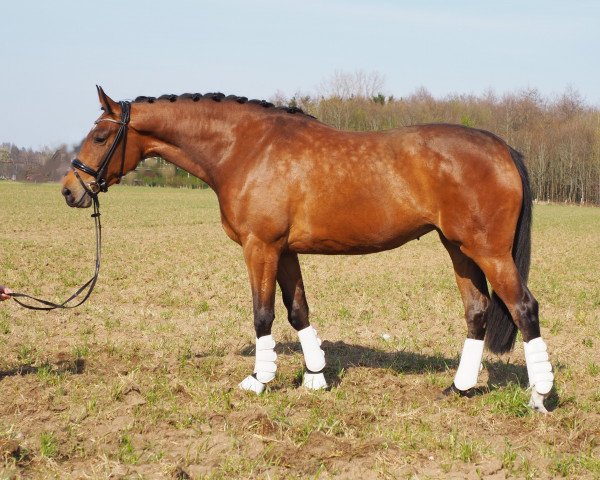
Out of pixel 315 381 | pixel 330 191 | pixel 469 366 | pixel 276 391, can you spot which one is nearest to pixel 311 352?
pixel 315 381

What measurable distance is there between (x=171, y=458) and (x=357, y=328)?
5769mm

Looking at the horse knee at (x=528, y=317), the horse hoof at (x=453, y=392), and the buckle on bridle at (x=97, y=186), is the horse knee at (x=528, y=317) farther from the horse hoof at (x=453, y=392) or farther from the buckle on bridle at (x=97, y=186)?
the buckle on bridle at (x=97, y=186)

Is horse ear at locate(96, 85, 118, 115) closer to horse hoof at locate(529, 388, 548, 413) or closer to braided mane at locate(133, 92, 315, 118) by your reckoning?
braided mane at locate(133, 92, 315, 118)

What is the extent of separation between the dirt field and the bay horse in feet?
1.75

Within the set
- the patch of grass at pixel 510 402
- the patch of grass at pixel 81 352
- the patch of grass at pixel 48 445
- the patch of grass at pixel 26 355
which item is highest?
the patch of grass at pixel 510 402

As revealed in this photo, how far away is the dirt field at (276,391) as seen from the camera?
4.89m

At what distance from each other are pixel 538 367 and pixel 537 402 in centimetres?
31

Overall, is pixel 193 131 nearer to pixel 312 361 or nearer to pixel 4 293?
pixel 4 293

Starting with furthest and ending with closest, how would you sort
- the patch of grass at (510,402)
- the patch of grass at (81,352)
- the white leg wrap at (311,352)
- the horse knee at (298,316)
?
the patch of grass at (81,352) → the horse knee at (298,316) → the white leg wrap at (311,352) → the patch of grass at (510,402)

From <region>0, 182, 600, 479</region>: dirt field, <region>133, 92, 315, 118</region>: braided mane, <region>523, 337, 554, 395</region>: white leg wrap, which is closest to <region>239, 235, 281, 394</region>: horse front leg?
<region>0, 182, 600, 479</region>: dirt field

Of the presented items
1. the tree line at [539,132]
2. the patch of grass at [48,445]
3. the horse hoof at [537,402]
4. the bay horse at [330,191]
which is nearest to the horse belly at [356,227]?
the bay horse at [330,191]

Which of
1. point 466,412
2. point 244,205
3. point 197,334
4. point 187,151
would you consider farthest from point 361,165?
point 197,334

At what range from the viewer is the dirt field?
489cm

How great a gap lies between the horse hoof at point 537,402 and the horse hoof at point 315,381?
1.97 metres
